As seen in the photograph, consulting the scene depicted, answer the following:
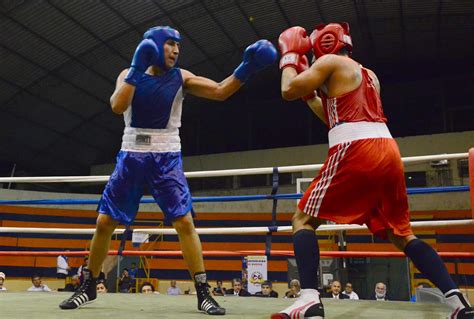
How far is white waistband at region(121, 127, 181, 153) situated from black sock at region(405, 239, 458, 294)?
1.29 metres

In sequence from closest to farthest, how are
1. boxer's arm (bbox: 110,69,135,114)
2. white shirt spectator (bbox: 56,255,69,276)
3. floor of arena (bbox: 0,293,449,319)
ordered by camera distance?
floor of arena (bbox: 0,293,449,319) → boxer's arm (bbox: 110,69,135,114) → white shirt spectator (bbox: 56,255,69,276)

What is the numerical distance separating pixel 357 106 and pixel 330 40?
1.19ft

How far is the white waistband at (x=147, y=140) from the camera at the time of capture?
2363mm

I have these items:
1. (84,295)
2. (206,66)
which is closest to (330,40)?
(84,295)

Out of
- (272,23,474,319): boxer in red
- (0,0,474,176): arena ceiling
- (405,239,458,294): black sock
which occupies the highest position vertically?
(0,0,474,176): arena ceiling

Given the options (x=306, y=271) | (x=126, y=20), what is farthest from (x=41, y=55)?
(x=306, y=271)

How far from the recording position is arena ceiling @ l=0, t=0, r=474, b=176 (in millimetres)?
10742

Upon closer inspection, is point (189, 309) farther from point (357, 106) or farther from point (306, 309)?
point (357, 106)

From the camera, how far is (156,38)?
7.54 ft

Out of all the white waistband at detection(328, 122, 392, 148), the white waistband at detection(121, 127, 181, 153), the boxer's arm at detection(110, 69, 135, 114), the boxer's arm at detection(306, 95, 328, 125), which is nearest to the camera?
the white waistband at detection(328, 122, 392, 148)

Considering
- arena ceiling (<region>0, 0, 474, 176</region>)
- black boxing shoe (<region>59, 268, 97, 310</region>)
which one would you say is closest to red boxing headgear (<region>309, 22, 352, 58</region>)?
black boxing shoe (<region>59, 268, 97, 310</region>)

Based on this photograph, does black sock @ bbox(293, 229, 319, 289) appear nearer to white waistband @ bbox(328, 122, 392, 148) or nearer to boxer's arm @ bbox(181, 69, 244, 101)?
white waistband @ bbox(328, 122, 392, 148)

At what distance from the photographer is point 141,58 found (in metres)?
2.06

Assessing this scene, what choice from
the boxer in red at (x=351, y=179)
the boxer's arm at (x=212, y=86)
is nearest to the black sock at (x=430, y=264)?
the boxer in red at (x=351, y=179)
